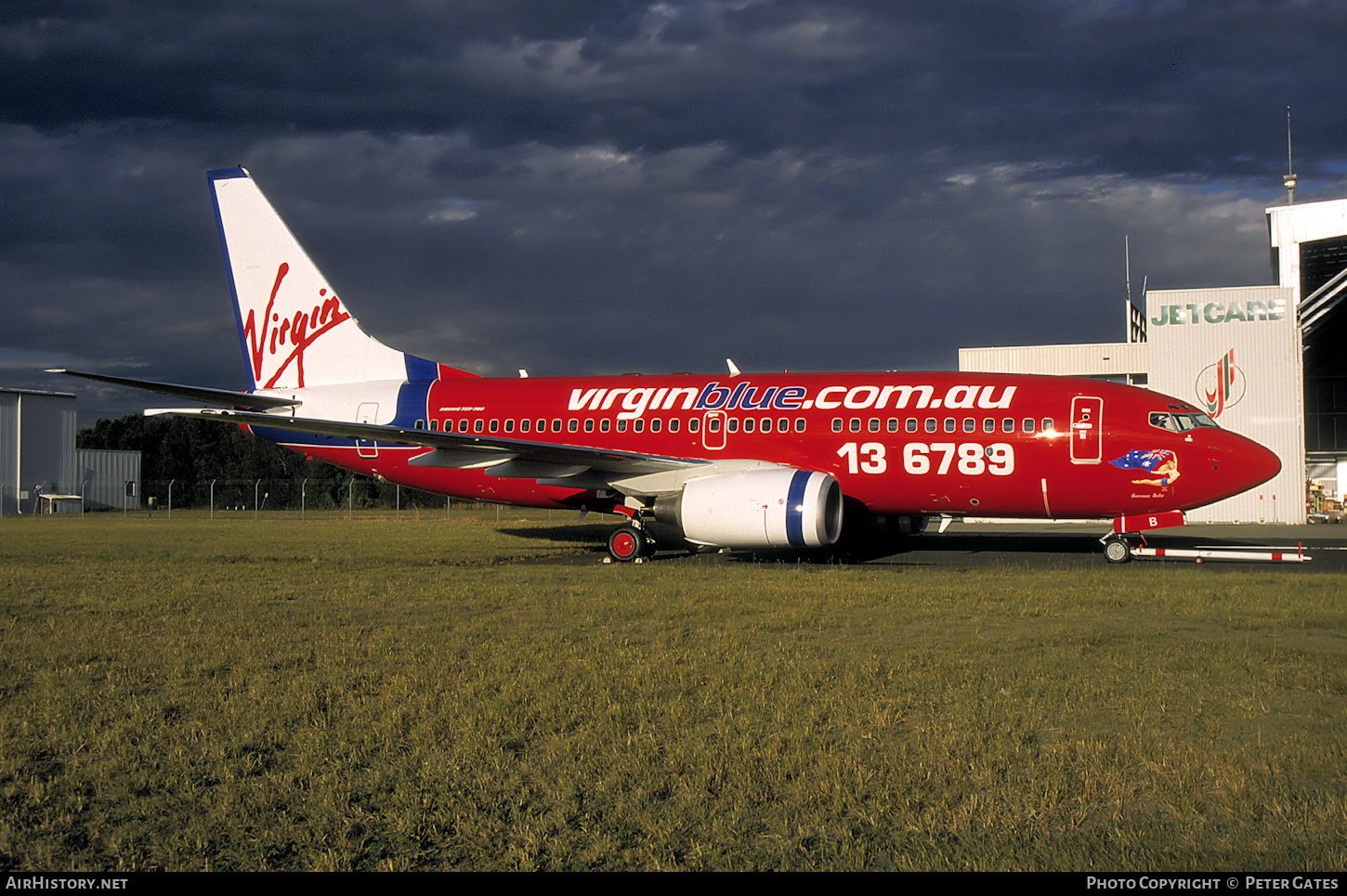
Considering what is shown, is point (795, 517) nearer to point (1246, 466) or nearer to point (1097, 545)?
point (1246, 466)

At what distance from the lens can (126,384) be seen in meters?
17.3

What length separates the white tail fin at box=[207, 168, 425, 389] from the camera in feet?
76.1

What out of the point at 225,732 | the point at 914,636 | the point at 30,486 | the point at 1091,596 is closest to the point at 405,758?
the point at 225,732

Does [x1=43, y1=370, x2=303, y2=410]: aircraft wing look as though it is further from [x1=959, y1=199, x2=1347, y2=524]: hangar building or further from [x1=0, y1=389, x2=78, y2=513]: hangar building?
[x1=0, y1=389, x2=78, y2=513]: hangar building

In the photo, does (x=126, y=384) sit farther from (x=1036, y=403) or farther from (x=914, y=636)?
(x=1036, y=403)

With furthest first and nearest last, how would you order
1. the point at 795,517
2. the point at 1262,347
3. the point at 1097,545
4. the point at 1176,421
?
the point at 1262,347
the point at 1097,545
the point at 1176,421
the point at 795,517

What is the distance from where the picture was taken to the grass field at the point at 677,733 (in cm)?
415

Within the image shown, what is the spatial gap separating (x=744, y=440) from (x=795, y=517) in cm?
359

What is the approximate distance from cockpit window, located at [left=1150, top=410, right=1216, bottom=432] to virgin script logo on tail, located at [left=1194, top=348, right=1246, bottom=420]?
1920 centimetres

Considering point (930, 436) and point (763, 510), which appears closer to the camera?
point (763, 510)

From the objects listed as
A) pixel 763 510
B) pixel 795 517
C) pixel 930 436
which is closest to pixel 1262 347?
pixel 930 436

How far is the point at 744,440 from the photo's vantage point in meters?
19.2

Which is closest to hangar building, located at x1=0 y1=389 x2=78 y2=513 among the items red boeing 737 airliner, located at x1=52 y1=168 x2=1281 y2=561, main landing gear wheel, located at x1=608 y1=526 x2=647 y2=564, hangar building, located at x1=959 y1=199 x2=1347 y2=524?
red boeing 737 airliner, located at x1=52 y1=168 x2=1281 y2=561
